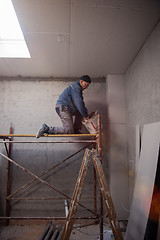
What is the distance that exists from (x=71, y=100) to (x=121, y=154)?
4.81 feet

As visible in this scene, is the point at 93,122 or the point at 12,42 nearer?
the point at 93,122

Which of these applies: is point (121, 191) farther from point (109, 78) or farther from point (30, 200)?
point (109, 78)

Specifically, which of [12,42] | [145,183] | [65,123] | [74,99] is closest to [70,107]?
[74,99]

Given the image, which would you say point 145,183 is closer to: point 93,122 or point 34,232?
point 93,122

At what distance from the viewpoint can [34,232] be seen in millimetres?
2777

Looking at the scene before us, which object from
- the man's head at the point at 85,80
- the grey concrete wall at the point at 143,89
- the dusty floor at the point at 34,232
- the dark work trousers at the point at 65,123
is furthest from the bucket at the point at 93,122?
the dusty floor at the point at 34,232

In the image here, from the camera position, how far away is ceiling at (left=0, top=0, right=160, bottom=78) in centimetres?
181

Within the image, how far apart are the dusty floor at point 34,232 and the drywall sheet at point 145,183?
792 millimetres

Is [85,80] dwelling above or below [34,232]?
above

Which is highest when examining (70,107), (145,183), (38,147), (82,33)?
(82,33)

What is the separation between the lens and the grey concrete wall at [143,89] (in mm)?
2055

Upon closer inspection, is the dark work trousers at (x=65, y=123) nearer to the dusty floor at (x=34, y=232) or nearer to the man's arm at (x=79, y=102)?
the man's arm at (x=79, y=102)

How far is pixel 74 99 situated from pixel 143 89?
3.63 ft

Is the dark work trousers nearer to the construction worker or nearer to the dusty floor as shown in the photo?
the construction worker
